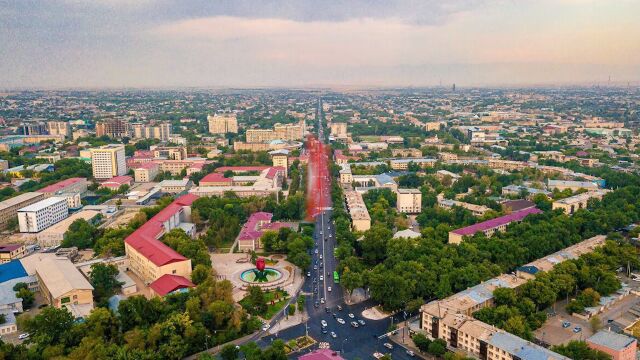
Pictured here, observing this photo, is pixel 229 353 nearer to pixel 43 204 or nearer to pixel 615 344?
pixel 615 344

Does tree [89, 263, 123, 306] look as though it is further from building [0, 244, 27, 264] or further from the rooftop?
the rooftop

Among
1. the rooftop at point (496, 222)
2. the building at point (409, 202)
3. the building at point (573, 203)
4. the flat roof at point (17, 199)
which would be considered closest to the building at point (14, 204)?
the flat roof at point (17, 199)

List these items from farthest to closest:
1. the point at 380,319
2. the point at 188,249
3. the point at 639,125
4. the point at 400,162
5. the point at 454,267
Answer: the point at 639,125, the point at 400,162, the point at 188,249, the point at 454,267, the point at 380,319

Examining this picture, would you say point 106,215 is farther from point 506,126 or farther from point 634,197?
point 506,126

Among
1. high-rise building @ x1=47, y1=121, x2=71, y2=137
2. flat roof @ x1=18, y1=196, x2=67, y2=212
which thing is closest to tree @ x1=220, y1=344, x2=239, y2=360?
flat roof @ x1=18, y1=196, x2=67, y2=212

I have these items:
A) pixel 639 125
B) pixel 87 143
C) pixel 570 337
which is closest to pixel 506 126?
pixel 639 125
